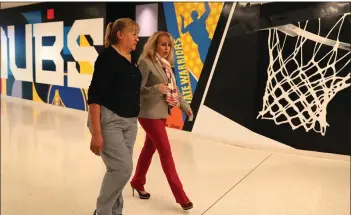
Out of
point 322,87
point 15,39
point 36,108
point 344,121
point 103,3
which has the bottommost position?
point 36,108

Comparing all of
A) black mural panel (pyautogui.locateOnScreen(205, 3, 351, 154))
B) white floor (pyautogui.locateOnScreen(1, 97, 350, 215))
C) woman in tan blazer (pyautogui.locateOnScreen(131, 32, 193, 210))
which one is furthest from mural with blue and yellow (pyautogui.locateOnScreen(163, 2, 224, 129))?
woman in tan blazer (pyautogui.locateOnScreen(131, 32, 193, 210))

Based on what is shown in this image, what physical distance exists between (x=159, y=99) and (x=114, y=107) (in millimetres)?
548

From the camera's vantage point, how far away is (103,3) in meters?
6.41

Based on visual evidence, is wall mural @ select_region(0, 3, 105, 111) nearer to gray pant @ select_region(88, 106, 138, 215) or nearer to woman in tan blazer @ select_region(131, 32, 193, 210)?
woman in tan blazer @ select_region(131, 32, 193, 210)

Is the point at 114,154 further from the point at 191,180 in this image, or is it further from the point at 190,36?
the point at 190,36

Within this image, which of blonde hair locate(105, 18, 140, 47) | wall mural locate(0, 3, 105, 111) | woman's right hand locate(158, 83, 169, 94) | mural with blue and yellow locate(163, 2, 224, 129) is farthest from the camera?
wall mural locate(0, 3, 105, 111)

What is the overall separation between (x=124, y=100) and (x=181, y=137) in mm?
3341

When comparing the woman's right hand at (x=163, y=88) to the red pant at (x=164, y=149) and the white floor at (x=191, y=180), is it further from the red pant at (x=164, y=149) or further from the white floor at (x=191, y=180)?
the white floor at (x=191, y=180)

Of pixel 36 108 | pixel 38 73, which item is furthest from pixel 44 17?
pixel 36 108

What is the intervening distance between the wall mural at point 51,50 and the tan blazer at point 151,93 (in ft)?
14.4

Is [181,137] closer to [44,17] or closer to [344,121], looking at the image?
Answer: [344,121]

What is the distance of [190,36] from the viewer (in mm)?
5219

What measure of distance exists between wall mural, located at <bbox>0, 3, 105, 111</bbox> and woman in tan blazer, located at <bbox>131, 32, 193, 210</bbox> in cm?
432

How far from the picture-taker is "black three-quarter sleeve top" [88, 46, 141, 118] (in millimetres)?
1928
